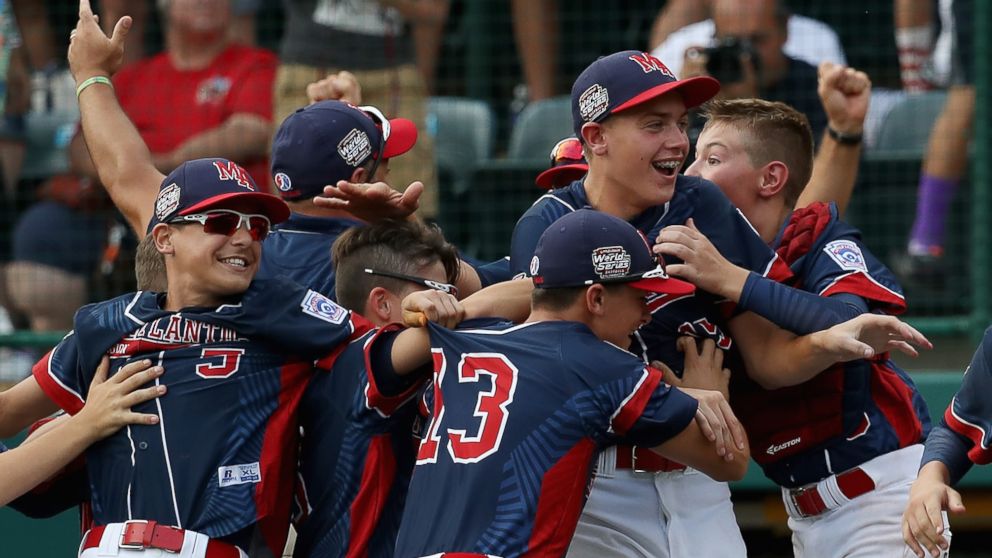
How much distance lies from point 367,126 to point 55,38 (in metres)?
3.46

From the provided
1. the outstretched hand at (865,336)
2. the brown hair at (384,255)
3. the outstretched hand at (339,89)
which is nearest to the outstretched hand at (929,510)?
the outstretched hand at (865,336)

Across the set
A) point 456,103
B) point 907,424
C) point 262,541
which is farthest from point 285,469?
point 456,103

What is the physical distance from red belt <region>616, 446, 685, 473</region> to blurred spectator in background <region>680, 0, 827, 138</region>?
2870 mm

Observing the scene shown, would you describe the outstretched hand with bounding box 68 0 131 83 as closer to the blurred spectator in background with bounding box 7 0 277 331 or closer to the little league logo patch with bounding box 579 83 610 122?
the little league logo patch with bounding box 579 83 610 122

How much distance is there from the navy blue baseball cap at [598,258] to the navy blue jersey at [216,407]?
0.60 metres

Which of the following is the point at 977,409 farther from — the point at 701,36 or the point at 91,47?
the point at 701,36

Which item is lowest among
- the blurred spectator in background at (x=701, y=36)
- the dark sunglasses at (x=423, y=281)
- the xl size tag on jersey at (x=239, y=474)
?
the xl size tag on jersey at (x=239, y=474)

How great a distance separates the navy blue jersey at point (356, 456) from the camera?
3703 millimetres

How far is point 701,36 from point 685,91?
3133 millimetres

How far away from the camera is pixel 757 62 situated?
21.3 feet

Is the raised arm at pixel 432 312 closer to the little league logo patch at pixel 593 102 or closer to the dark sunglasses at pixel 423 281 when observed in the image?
the dark sunglasses at pixel 423 281

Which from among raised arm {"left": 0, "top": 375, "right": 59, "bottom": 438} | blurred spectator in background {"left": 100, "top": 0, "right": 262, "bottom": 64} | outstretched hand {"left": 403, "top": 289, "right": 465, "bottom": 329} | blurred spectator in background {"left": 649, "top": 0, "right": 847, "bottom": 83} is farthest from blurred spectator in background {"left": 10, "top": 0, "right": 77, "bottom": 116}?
outstretched hand {"left": 403, "top": 289, "right": 465, "bottom": 329}

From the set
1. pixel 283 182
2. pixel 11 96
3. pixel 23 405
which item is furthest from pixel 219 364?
pixel 11 96

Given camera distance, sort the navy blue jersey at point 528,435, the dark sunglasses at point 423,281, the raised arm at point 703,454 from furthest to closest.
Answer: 1. the dark sunglasses at point 423,281
2. the raised arm at point 703,454
3. the navy blue jersey at point 528,435
